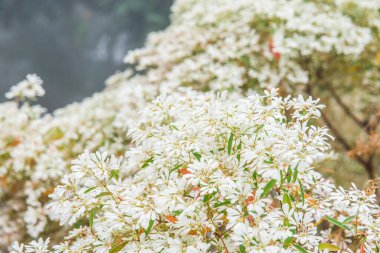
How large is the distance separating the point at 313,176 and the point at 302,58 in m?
3.16

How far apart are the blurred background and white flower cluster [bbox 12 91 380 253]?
9.67 meters

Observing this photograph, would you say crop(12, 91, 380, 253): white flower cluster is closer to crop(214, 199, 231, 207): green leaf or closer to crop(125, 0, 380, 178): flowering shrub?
crop(214, 199, 231, 207): green leaf

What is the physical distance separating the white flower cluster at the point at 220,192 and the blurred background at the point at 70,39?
31.7 feet

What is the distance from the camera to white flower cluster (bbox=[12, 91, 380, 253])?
171cm

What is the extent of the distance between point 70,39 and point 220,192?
12.3 meters

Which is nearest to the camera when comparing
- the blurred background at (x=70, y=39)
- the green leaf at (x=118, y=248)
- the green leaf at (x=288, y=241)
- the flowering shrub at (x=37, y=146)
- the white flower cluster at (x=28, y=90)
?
A: the green leaf at (x=288, y=241)

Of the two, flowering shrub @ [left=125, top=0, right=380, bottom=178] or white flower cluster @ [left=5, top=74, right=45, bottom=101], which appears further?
flowering shrub @ [left=125, top=0, right=380, bottom=178]

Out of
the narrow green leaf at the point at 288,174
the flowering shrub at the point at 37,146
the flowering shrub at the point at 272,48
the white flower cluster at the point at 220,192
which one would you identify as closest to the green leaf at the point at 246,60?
the flowering shrub at the point at 272,48

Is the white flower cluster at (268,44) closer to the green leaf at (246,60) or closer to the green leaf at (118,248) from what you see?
the green leaf at (246,60)

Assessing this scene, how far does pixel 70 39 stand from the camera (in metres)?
13.1

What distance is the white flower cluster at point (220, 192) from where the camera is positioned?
1.71 meters

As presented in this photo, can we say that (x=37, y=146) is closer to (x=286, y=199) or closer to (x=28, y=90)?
(x=28, y=90)

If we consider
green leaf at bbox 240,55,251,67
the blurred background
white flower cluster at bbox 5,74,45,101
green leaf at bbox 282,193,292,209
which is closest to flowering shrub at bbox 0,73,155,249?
white flower cluster at bbox 5,74,45,101

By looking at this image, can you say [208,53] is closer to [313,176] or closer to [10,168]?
[10,168]
